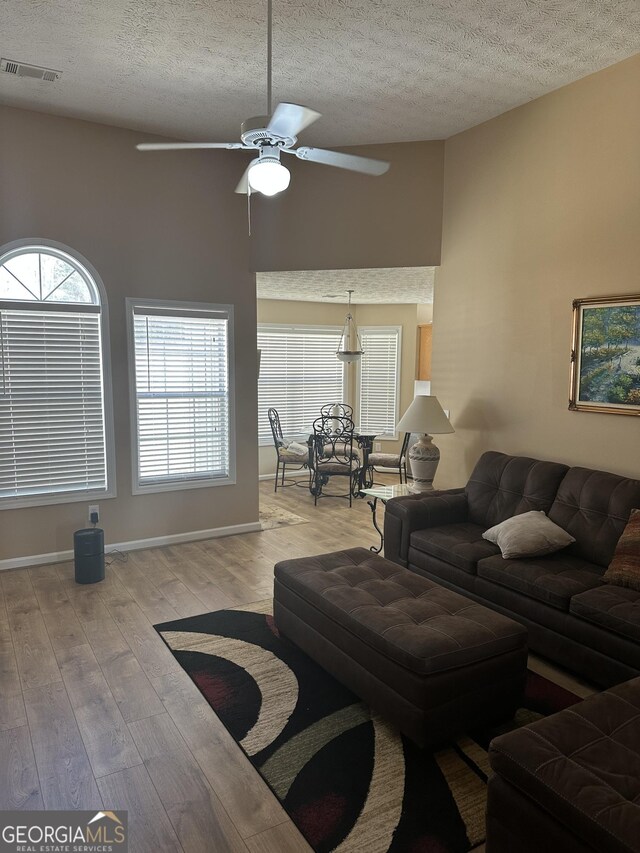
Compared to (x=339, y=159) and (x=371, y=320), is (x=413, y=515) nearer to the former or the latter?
(x=339, y=159)

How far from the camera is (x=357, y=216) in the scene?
5227 millimetres

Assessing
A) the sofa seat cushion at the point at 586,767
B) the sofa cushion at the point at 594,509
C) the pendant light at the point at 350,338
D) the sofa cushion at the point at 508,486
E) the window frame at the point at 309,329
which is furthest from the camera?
the pendant light at the point at 350,338

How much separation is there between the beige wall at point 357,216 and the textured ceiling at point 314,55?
18.6 inches

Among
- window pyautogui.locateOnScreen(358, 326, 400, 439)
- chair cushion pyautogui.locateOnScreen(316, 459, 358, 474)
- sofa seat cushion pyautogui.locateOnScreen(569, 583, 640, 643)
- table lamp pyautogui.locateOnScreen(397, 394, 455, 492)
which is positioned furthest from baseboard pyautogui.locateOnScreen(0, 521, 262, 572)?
window pyautogui.locateOnScreen(358, 326, 400, 439)

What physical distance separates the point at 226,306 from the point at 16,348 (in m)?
1.80

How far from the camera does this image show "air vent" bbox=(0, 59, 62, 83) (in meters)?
3.62

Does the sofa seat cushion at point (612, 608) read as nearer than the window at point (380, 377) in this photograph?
Yes

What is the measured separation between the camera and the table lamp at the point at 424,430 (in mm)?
4605

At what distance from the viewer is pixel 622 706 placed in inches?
80.5

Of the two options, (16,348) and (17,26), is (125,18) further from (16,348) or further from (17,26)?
(16,348)

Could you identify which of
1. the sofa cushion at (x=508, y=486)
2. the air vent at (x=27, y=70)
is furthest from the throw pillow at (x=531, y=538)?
the air vent at (x=27, y=70)

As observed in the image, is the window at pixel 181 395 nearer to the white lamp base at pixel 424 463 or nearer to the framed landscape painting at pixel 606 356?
the white lamp base at pixel 424 463

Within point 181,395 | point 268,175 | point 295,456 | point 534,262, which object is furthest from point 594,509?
point 295,456

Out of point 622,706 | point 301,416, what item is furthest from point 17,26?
point 301,416
